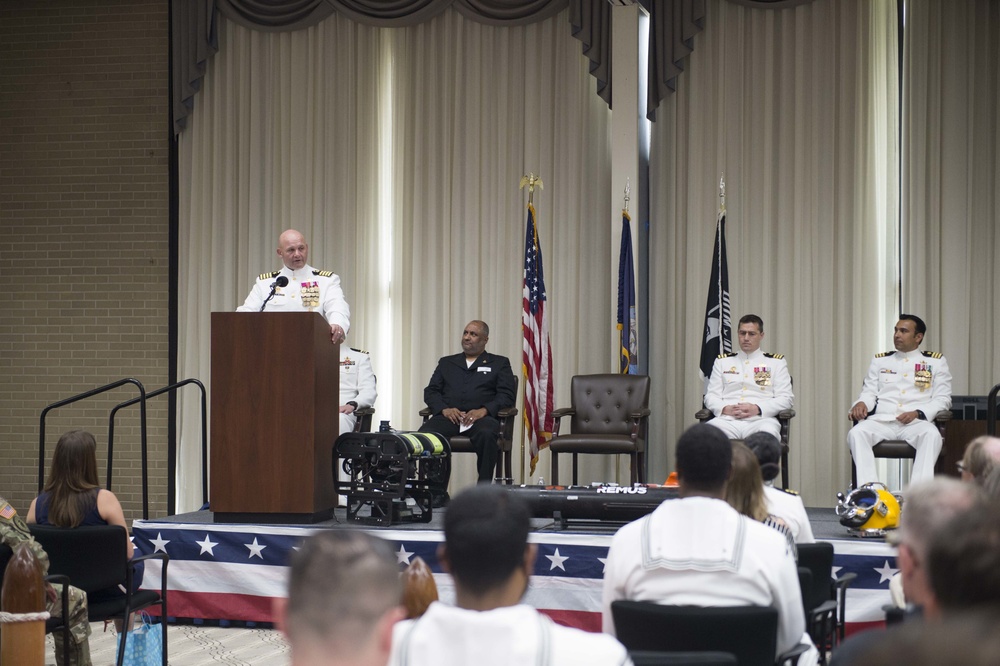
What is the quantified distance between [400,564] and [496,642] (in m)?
3.83

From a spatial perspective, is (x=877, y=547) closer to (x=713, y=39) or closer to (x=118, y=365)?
(x=713, y=39)

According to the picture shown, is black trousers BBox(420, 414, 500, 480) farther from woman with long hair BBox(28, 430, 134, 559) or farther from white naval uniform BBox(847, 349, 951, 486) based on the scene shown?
woman with long hair BBox(28, 430, 134, 559)

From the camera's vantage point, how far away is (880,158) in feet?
27.0

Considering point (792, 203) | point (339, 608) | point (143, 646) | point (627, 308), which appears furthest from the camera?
point (792, 203)

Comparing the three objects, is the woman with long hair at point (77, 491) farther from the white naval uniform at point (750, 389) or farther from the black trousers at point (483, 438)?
the white naval uniform at point (750, 389)

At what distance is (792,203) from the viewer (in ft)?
27.5

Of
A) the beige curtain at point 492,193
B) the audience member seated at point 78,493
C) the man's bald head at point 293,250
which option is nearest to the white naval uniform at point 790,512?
the audience member seated at point 78,493

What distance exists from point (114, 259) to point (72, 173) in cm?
81

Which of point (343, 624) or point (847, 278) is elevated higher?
point (847, 278)

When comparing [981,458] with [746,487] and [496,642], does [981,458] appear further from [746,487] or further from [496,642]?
[496,642]

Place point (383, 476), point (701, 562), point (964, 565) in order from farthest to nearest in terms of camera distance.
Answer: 1. point (383, 476)
2. point (701, 562)
3. point (964, 565)

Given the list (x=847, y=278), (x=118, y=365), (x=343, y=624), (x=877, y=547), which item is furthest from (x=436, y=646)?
(x=118, y=365)

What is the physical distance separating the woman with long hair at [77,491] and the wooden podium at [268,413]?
4.33 ft

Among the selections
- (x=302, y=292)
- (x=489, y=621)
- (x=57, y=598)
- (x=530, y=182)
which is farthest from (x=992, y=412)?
(x=489, y=621)
